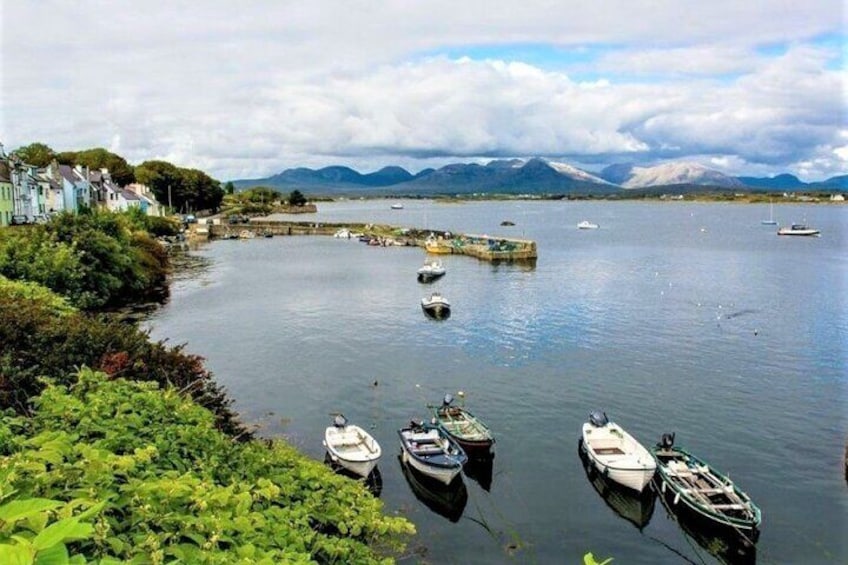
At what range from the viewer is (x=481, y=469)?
31.9m

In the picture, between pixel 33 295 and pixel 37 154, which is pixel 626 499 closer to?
pixel 33 295

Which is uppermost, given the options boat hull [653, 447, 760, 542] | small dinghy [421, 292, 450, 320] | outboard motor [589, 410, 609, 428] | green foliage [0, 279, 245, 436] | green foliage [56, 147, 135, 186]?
green foliage [56, 147, 135, 186]

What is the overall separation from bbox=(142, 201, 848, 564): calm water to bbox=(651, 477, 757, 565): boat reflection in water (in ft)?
1.13

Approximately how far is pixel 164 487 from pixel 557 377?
39311 mm

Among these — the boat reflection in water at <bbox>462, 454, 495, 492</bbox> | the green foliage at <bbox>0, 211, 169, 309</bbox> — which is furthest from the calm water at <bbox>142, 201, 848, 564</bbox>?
the green foliage at <bbox>0, 211, 169, 309</bbox>

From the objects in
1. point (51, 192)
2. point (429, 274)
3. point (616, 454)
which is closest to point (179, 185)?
point (51, 192)

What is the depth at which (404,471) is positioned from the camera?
31781 millimetres

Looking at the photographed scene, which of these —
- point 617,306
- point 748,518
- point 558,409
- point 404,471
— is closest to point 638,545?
point 748,518

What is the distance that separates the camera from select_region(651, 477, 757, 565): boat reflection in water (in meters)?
25.2

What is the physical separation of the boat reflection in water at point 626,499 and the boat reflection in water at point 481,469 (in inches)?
174

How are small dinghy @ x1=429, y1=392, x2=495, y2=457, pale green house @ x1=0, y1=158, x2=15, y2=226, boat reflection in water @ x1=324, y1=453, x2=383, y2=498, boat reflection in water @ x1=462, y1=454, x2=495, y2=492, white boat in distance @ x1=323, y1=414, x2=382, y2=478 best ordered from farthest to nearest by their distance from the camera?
pale green house @ x1=0, y1=158, x2=15, y2=226
small dinghy @ x1=429, y1=392, x2=495, y2=457
boat reflection in water @ x1=462, y1=454, x2=495, y2=492
white boat in distance @ x1=323, y1=414, x2=382, y2=478
boat reflection in water @ x1=324, y1=453, x2=383, y2=498

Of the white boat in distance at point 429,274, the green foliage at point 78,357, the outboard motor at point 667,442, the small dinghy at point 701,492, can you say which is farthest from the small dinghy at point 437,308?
the green foliage at point 78,357

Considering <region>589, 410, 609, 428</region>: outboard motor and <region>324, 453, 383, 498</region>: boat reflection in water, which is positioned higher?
<region>589, 410, 609, 428</region>: outboard motor

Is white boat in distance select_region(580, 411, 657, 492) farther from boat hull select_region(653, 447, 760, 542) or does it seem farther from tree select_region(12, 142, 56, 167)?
tree select_region(12, 142, 56, 167)
